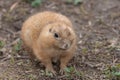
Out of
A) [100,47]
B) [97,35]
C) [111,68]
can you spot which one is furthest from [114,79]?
[97,35]

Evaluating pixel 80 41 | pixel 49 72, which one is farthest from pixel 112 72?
pixel 80 41

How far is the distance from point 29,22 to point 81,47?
1099 millimetres

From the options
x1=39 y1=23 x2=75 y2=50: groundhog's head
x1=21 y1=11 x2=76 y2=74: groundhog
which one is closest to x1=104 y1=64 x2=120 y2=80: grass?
x1=21 y1=11 x2=76 y2=74: groundhog

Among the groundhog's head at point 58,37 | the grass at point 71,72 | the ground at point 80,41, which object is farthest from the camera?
the ground at point 80,41

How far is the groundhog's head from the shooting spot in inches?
207

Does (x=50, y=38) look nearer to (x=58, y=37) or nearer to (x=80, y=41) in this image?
(x=58, y=37)

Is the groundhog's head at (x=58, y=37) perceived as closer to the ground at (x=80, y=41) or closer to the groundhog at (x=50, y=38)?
the groundhog at (x=50, y=38)

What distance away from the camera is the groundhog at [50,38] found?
531cm

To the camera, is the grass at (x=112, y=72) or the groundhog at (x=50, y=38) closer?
the groundhog at (x=50, y=38)

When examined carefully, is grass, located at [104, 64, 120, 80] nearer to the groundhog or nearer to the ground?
the ground

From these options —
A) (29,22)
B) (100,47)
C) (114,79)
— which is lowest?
(114,79)

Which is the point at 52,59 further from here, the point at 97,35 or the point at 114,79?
the point at 97,35

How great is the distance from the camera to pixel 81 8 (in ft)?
26.4

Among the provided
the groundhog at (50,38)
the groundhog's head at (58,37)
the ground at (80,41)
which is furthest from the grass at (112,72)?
the groundhog's head at (58,37)
